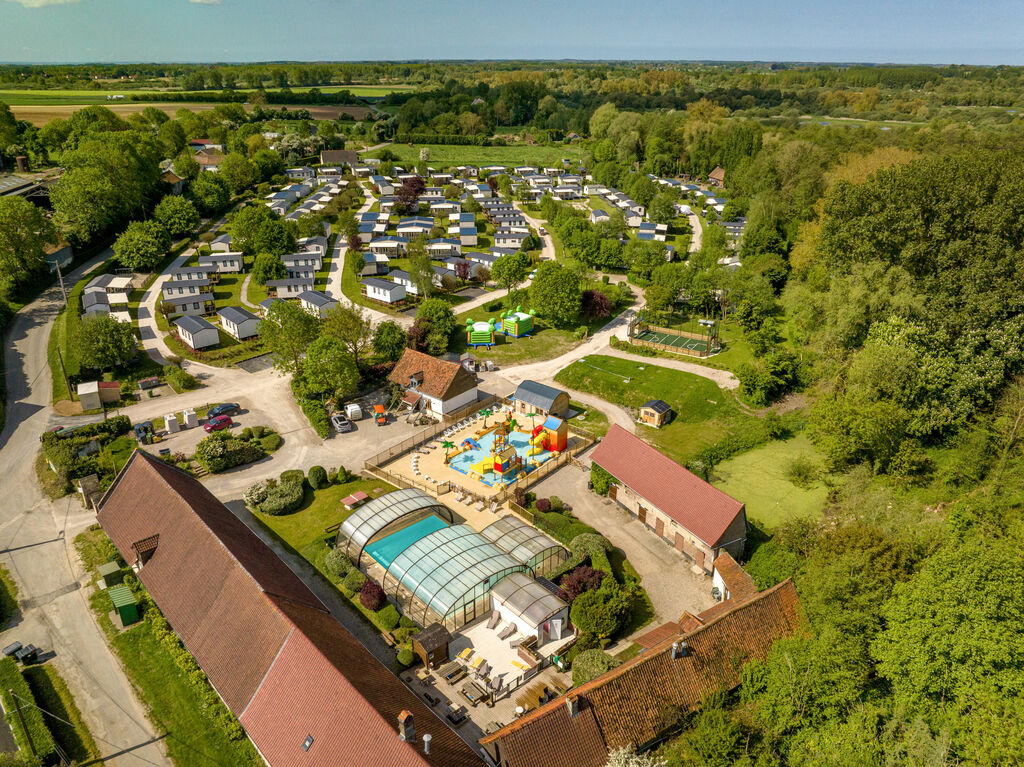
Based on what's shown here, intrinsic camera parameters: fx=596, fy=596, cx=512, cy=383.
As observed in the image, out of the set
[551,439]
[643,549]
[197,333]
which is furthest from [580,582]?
[197,333]

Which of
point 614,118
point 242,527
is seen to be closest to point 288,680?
point 242,527

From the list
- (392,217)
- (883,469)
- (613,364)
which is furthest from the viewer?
(392,217)

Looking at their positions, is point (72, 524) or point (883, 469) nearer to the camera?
point (72, 524)

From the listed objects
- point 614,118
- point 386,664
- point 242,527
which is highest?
point 614,118

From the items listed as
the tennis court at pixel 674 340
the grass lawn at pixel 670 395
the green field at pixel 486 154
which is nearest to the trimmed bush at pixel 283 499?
the grass lawn at pixel 670 395

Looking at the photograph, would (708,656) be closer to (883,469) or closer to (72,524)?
(883,469)

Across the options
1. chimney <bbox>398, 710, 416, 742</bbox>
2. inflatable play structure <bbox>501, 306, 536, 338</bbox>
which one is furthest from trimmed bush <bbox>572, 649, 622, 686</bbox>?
inflatable play structure <bbox>501, 306, 536, 338</bbox>
